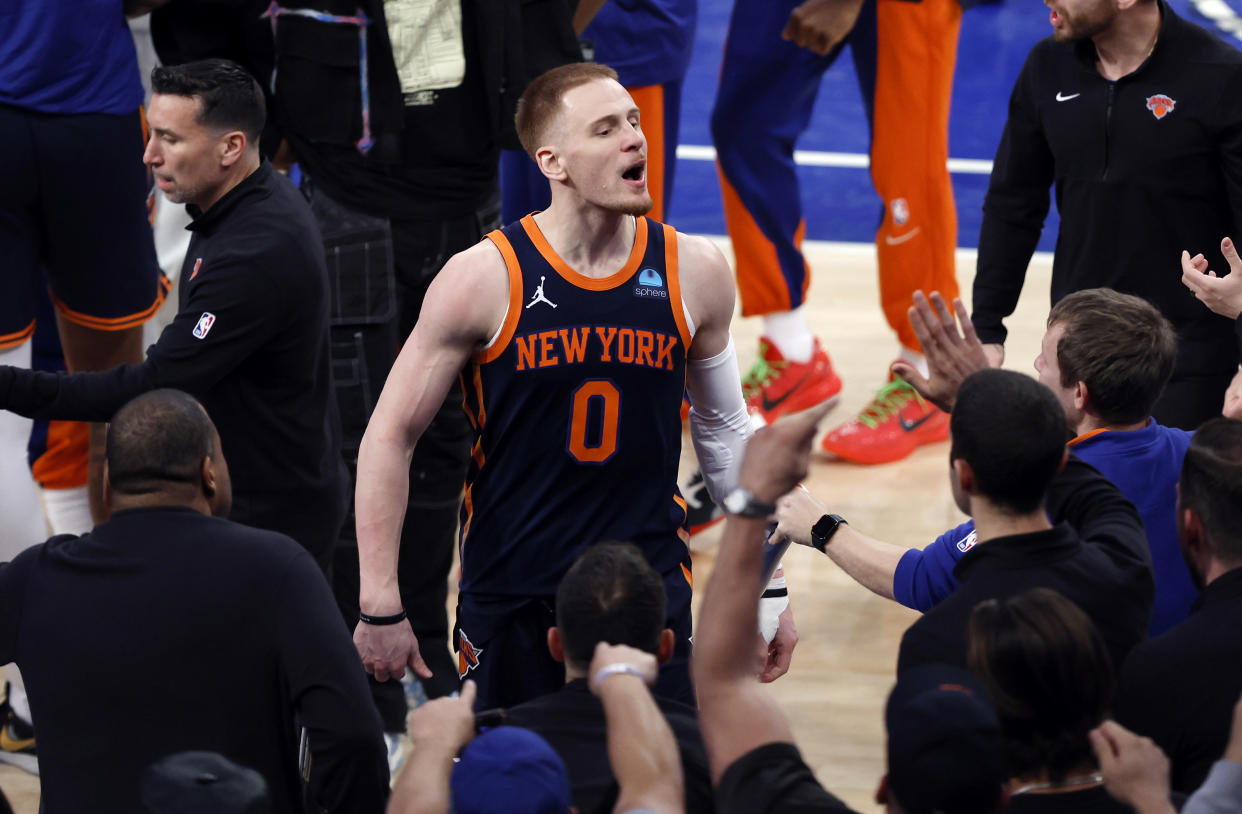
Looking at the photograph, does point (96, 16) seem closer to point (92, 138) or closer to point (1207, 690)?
point (92, 138)

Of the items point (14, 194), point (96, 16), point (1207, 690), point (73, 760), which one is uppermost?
point (96, 16)

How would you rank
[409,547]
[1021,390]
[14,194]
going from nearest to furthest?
[1021,390] < [14,194] < [409,547]

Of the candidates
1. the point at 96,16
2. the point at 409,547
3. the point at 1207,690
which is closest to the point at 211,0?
the point at 96,16

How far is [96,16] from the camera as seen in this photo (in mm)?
4641

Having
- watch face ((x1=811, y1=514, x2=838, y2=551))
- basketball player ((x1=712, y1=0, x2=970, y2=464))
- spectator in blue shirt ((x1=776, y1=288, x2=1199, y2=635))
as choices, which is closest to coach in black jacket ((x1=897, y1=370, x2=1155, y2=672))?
spectator in blue shirt ((x1=776, y1=288, x2=1199, y2=635))

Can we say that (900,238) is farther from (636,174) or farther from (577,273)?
(577,273)

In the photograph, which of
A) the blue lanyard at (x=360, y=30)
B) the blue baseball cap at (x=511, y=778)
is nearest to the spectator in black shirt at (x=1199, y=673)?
the blue baseball cap at (x=511, y=778)

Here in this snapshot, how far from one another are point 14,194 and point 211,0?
2.77ft

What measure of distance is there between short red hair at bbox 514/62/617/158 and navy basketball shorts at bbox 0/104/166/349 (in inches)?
63.4

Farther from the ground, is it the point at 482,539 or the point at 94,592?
the point at 94,592

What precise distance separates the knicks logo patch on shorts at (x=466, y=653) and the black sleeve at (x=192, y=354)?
94cm

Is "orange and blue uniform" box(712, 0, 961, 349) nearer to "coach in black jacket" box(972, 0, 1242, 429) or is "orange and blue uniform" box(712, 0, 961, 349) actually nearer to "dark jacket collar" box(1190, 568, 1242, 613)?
"coach in black jacket" box(972, 0, 1242, 429)

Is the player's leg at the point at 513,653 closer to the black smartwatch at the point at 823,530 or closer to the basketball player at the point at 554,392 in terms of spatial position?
the basketball player at the point at 554,392

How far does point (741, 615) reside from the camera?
2.51 m
